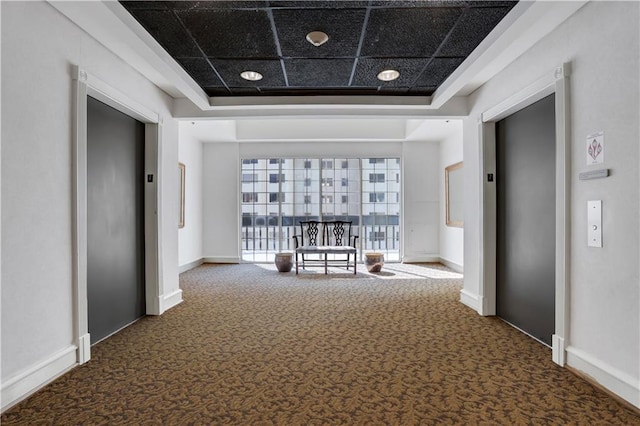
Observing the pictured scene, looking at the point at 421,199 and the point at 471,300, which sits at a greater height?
the point at 421,199

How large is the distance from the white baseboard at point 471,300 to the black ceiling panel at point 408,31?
261 centimetres

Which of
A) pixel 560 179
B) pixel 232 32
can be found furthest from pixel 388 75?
pixel 560 179

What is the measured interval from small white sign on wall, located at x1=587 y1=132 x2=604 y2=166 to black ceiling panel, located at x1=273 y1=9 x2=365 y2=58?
1.73 meters

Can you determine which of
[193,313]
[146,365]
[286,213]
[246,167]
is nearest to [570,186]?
[146,365]

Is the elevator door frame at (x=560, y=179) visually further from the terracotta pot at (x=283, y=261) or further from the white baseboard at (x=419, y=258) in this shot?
the white baseboard at (x=419, y=258)

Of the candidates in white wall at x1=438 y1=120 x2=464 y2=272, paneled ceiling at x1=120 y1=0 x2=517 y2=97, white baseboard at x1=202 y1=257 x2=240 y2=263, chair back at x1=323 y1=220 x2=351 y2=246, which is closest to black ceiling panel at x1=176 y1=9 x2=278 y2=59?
paneled ceiling at x1=120 y1=0 x2=517 y2=97

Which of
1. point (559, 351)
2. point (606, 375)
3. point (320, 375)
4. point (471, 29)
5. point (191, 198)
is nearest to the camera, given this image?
→ point (606, 375)

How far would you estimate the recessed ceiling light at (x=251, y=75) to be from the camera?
11.0ft

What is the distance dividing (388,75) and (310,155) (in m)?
4.16

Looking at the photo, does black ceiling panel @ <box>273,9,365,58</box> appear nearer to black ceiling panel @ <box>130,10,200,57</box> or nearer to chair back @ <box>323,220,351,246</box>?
black ceiling panel @ <box>130,10,200,57</box>

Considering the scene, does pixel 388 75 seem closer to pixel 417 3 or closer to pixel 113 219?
pixel 417 3

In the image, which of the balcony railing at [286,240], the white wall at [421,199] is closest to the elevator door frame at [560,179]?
the white wall at [421,199]

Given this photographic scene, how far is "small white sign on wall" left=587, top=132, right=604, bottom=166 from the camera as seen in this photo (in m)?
2.16

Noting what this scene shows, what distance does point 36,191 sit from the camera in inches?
84.6
